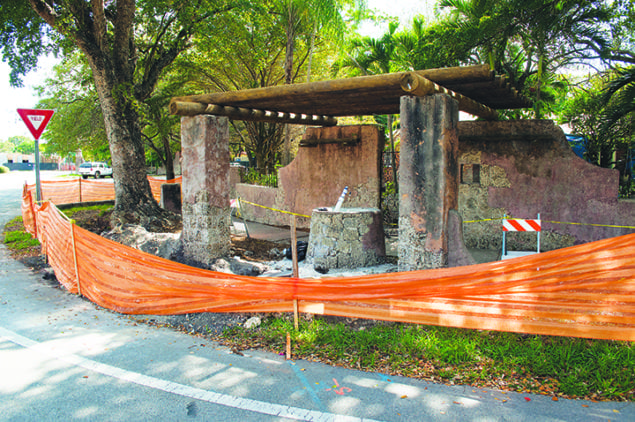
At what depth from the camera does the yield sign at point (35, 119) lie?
28.1 feet

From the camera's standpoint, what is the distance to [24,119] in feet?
28.2

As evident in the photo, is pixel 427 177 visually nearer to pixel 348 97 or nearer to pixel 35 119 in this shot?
pixel 348 97

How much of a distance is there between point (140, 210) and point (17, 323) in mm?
6337

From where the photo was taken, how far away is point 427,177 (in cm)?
557

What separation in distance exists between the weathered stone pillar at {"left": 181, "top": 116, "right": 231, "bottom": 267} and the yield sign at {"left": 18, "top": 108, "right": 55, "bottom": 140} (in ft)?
11.2

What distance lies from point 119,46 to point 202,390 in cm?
1012

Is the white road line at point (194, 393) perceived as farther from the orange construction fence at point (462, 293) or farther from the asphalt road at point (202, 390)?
the orange construction fence at point (462, 293)

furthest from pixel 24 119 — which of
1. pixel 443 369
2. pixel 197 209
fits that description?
pixel 443 369

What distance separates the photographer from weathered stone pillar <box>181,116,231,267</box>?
7281 mm

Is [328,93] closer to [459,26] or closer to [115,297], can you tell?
[115,297]

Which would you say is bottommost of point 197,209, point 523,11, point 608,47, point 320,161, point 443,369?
point 443,369

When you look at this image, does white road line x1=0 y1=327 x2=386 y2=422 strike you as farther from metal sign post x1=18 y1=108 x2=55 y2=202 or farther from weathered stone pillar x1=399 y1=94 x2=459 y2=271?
metal sign post x1=18 y1=108 x2=55 y2=202

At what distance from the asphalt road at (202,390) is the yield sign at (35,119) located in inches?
211

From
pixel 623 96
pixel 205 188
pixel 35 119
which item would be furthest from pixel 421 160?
pixel 35 119
